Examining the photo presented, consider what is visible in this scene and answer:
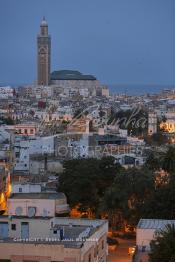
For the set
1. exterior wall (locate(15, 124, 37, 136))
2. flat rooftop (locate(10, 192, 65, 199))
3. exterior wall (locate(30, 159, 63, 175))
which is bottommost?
flat rooftop (locate(10, 192, 65, 199))

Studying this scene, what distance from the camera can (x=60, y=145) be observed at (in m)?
24.0

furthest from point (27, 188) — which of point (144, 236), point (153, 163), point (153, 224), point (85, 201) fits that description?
point (153, 163)

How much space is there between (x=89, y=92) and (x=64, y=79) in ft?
58.0

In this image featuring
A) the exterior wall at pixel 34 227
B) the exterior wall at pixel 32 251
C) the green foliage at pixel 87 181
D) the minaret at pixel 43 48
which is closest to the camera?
the exterior wall at pixel 32 251

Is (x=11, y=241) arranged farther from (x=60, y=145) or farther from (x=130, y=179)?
(x=60, y=145)

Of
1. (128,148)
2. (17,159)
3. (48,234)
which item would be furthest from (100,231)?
(128,148)

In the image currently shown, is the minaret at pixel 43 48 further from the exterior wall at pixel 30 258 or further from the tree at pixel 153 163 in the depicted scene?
the exterior wall at pixel 30 258

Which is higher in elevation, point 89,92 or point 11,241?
point 89,92

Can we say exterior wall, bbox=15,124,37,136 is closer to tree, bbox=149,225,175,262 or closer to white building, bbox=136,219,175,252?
white building, bbox=136,219,175,252

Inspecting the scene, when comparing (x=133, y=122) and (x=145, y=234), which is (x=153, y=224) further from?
(x=133, y=122)

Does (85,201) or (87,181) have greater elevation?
(87,181)

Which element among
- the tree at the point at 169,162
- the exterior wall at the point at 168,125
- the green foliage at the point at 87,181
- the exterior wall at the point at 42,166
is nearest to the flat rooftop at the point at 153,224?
the green foliage at the point at 87,181

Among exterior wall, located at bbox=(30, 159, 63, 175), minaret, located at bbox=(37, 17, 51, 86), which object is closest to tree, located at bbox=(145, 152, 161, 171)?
exterior wall, located at bbox=(30, 159, 63, 175)

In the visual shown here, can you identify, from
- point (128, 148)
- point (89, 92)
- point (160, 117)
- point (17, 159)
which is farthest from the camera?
point (89, 92)
